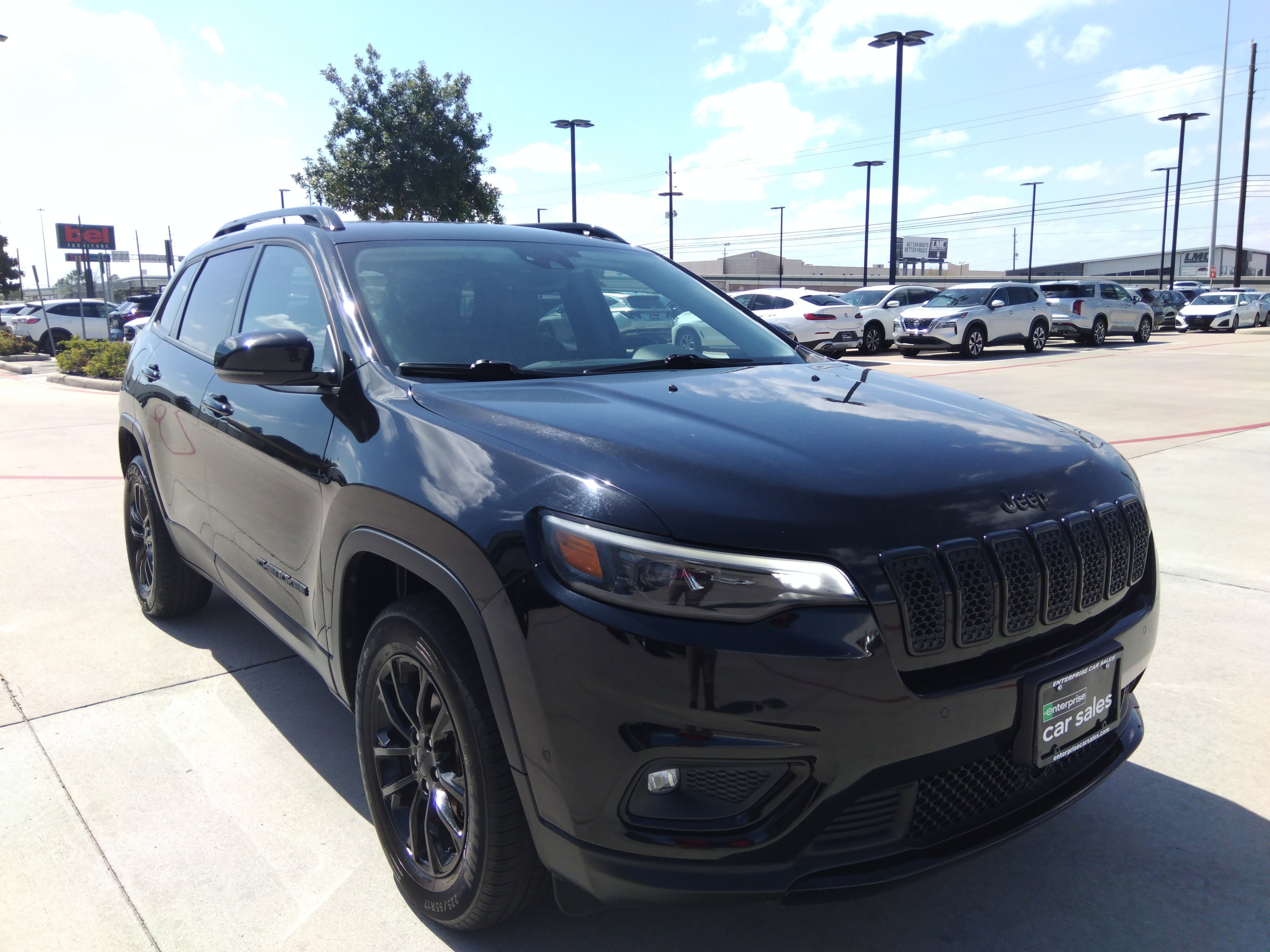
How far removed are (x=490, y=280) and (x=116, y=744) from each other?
2.11m

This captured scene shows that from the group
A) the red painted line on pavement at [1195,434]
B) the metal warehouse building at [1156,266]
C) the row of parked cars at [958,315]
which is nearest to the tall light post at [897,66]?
the row of parked cars at [958,315]

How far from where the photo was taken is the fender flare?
194 centimetres

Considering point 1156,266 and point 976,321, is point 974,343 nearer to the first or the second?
point 976,321

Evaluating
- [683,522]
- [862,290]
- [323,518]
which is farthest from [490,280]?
[862,290]

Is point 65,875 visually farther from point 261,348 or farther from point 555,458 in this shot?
point 555,458

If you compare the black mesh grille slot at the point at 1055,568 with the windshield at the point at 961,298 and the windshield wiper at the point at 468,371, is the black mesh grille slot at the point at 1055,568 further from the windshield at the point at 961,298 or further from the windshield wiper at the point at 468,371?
the windshield at the point at 961,298

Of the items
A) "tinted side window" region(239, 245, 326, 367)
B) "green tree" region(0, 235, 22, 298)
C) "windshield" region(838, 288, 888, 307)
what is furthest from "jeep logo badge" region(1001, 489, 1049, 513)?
"green tree" region(0, 235, 22, 298)

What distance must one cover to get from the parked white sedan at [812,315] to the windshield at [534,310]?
1734cm

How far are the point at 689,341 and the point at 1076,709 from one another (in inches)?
69.9

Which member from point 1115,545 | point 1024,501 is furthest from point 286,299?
point 1115,545

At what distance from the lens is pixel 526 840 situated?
2.05 meters

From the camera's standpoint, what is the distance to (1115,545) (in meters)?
2.27

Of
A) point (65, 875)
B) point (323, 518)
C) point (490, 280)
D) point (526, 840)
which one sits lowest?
Result: point (65, 875)

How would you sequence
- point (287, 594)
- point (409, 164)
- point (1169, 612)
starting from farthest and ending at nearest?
point (409, 164) < point (1169, 612) < point (287, 594)
